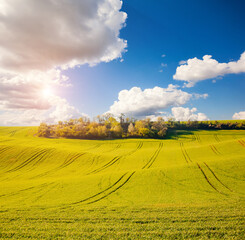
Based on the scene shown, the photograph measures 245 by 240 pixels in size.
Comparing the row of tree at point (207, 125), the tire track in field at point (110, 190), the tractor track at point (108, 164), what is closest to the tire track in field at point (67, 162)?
the tractor track at point (108, 164)

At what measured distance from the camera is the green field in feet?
28.6

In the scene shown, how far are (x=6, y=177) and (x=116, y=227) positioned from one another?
33105 millimetres

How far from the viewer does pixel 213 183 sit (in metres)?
22.4

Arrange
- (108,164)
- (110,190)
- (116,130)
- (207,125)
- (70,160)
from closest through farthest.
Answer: (110,190)
(108,164)
(70,160)
(116,130)
(207,125)

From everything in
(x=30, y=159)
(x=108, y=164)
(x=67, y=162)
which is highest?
(x=30, y=159)

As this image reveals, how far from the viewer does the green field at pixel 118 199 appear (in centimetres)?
871

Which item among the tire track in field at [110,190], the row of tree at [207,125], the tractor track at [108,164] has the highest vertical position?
the row of tree at [207,125]

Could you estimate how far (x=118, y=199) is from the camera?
17125 millimetres

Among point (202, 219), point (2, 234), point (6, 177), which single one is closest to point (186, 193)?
point (202, 219)

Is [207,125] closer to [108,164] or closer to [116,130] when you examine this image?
[116,130]

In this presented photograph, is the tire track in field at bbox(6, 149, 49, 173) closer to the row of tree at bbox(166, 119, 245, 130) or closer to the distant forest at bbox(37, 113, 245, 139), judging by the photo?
the distant forest at bbox(37, 113, 245, 139)

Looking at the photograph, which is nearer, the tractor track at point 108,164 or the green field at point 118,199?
the green field at point 118,199

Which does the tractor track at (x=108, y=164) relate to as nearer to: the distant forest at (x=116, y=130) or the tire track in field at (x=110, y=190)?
the tire track in field at (x=110, y=190)

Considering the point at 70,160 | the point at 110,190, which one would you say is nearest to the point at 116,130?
the point at 70,160
